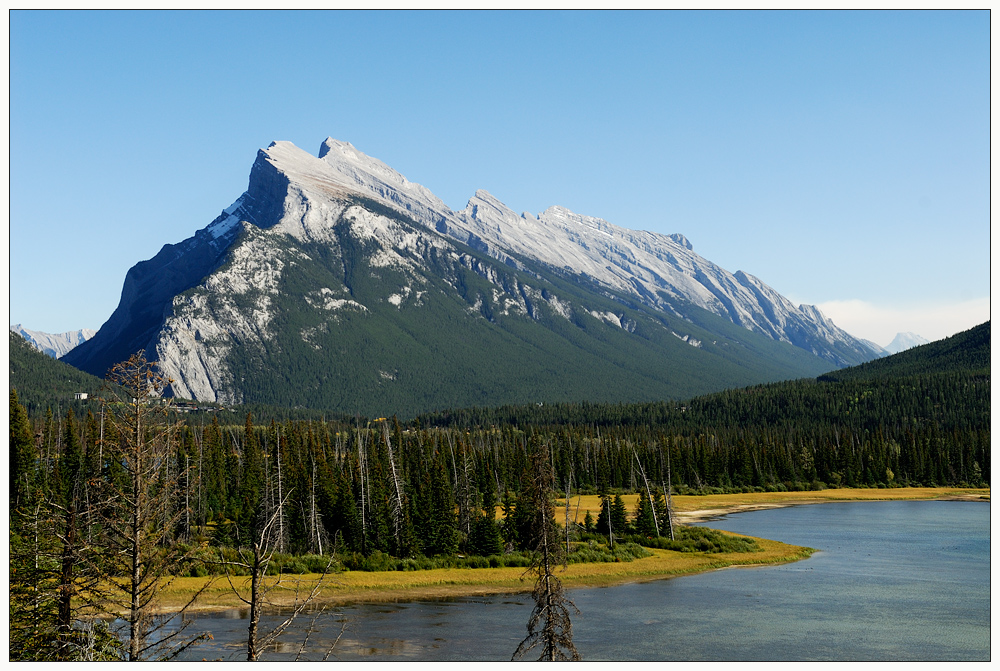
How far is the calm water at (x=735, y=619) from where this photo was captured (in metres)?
43.4

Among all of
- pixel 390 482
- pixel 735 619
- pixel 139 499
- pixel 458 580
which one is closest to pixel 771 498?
pixel 390 482

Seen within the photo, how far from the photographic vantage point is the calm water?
142 ft

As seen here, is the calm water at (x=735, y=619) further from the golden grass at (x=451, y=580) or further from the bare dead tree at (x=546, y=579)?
the bare dead tree at (x=546, y=579)

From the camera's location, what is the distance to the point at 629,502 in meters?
122

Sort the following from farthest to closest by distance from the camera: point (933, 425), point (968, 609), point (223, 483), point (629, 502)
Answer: point (933, 425) < point (629, 502) < point (223, 483) < point (968, 609)

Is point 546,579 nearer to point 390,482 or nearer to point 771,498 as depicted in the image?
point 390,482

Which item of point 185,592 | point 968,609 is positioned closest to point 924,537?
point 968,609

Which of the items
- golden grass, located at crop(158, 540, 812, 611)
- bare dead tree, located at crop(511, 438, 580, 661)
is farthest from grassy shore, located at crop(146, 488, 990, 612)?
bare dead tree, located at crop(511, 438, 580, 661)

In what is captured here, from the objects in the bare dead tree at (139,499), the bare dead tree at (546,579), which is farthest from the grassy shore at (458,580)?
the bare dead tree at (139,499)

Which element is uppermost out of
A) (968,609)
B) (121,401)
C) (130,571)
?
(121,401)

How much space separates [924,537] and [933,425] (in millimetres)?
104857

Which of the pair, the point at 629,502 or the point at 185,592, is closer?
the point at 185,592

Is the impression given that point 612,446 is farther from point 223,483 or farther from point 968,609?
point 968,609

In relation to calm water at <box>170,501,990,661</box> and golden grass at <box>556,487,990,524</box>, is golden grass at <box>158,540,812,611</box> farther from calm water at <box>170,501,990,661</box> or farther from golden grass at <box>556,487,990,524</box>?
golden grass at <box>556,487,990,524</box>
